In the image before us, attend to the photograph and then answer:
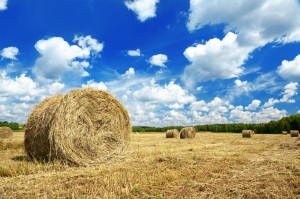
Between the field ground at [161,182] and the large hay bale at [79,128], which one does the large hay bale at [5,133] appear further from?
the field ground at [161,182]

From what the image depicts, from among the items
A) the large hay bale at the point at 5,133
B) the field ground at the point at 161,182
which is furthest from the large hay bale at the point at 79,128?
the large hay bale at the point at 5,133

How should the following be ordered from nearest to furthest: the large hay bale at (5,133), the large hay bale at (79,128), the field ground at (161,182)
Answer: the field ground at (161,182) → the large hay bale at (79,128) → the large hay bale at (5,133)

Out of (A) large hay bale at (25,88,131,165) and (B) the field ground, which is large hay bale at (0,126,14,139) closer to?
(A) large hay bale at (25,88,131,165)

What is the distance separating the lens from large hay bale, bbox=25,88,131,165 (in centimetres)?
847

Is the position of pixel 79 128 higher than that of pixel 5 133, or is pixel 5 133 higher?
pixel 5 133

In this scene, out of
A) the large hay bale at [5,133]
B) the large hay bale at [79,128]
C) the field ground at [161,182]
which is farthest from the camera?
the large hay bale at [5,133]

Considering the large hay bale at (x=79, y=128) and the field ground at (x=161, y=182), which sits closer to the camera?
the field ground at (x=161, y=182)

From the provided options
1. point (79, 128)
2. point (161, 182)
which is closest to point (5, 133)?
point (79, 128)

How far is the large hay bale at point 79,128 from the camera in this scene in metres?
8.47

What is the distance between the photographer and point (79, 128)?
9133 mm

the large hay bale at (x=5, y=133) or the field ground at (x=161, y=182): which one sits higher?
the large hay bale at (x=5, y=133)

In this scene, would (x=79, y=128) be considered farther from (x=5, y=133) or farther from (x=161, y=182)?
(x=5, y=133)

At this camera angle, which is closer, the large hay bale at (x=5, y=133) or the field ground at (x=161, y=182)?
the field ground at (x=161, y=182)

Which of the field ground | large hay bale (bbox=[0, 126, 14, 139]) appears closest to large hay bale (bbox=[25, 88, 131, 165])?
the field ground
